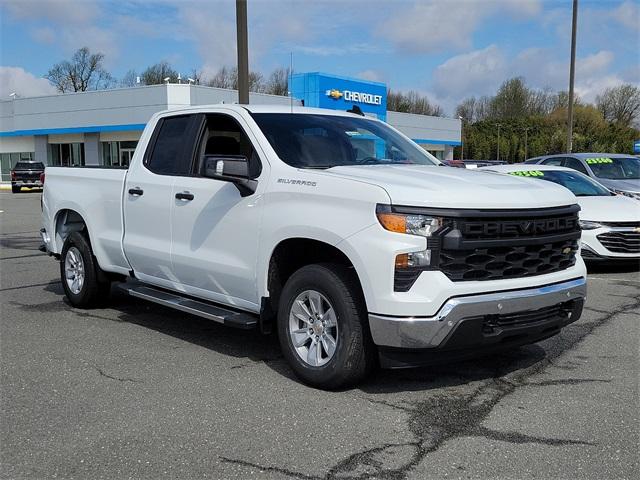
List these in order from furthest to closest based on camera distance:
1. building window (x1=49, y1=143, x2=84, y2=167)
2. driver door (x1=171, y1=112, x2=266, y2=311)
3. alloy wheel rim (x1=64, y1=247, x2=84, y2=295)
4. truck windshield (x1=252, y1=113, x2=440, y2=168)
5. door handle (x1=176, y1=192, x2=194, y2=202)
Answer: building window (x1=49, y1=143, x2=84, y2=167) → alloy wheel rim (x1=64, y1=247, x2=84, y2=295) → door handle (x1=176, y1=192, x2=194, y2=202) → truck windshield (x1=252, y1=113, x2=440, y2=168) → driver door (x1=171, y1=112, x2=266, y2=311)

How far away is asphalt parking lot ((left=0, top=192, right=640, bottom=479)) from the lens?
3535mm

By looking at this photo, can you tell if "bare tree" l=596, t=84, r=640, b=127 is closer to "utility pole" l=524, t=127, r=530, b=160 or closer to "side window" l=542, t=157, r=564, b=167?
"utility pole" l=524, t=127, r=530, b=160

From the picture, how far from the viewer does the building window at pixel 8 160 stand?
160ft

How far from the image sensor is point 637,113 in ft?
301

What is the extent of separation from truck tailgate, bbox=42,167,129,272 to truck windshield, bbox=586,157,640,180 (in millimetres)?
10450

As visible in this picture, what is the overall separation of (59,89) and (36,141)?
123ft

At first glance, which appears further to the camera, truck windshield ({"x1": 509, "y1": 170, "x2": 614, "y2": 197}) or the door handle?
truck windshield ({"x1": 509, "y1": 170, "x2": 614, "y2": 197})

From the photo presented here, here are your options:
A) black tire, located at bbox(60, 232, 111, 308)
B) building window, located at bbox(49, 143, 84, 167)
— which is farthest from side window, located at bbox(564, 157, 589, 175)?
building window, located at bbox(49, 143, 84, 167)

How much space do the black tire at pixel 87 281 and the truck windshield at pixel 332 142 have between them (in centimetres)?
271

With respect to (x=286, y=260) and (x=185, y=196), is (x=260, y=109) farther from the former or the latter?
(x=286, y=260)

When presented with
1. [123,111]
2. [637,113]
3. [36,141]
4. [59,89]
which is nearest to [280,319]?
[123,111]

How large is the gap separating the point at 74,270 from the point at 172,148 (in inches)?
87.1

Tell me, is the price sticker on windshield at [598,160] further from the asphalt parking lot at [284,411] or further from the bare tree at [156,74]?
the bare tree at [156,74]

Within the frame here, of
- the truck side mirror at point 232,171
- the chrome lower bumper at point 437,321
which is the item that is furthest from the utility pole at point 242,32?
the chrome lower bumper at point 437,321
